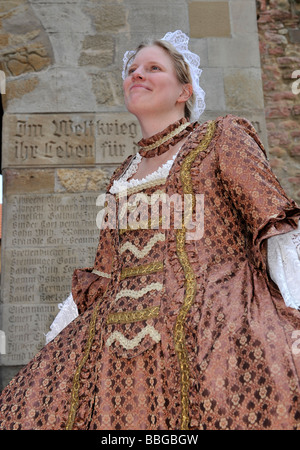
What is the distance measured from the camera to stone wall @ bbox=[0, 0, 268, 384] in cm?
355

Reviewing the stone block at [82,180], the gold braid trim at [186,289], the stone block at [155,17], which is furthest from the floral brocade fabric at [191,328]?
the stone block at [155,17]

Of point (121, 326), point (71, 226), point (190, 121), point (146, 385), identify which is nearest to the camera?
point (146, 385)

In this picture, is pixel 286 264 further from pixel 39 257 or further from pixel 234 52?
pixel 234 52

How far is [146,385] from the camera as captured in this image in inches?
61.7

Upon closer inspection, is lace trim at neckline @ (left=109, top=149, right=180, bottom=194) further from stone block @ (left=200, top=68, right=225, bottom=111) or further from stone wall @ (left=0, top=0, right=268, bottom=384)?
stone block @ (left=200, top=68, right=225, bottom=111)

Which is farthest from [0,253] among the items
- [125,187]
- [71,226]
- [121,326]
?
[121,326]

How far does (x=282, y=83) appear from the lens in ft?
14.5

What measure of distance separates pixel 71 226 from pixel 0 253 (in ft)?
1.67

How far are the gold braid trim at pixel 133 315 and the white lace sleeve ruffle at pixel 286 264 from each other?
0.35 meters

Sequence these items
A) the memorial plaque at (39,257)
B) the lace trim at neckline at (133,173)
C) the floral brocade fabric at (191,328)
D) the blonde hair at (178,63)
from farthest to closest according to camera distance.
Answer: the memorial plaque at (39,257) < the blonde hair at (178,63) < the lace trim at neckline at (133,173) < the floral brocade fabric at (191,328)

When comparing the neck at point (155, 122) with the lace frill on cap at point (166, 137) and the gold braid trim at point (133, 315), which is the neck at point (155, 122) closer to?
the lace frill on cap at point (166, 137)

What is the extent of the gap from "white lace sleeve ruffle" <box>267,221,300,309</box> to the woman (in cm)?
2

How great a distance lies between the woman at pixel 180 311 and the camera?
4.60ft
